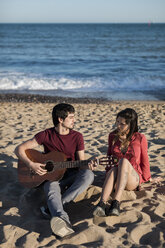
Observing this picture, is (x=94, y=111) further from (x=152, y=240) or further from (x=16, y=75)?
(x=16, y=75)

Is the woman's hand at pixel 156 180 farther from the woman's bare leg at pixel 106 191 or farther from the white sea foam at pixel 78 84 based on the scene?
the white sea foam at pixel 78 84

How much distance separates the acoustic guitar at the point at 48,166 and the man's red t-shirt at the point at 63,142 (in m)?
0.08

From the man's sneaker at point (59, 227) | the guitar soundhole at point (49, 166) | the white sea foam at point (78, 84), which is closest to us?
the man's sneaker at point (59, 227)

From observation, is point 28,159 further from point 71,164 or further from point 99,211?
point 99,211

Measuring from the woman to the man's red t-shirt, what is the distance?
397mm

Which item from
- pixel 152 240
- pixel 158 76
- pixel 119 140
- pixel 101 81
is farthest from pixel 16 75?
pixel 152 240

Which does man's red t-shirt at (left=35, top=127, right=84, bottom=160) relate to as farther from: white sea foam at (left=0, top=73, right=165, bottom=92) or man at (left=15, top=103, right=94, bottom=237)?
white sea foam at (left=0, top=73, right=165, bottom=92)

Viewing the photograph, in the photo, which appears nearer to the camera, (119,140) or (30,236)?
(30,236)

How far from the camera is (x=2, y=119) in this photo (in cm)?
754

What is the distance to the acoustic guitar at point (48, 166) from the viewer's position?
11.4ft

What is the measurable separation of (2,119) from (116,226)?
5151 millimetres

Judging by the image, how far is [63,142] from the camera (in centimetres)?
→ 359

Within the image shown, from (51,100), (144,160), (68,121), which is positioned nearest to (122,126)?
(144,160)

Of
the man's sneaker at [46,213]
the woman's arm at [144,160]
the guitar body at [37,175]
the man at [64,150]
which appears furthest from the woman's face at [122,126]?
the man's sneaker at [46,213]
